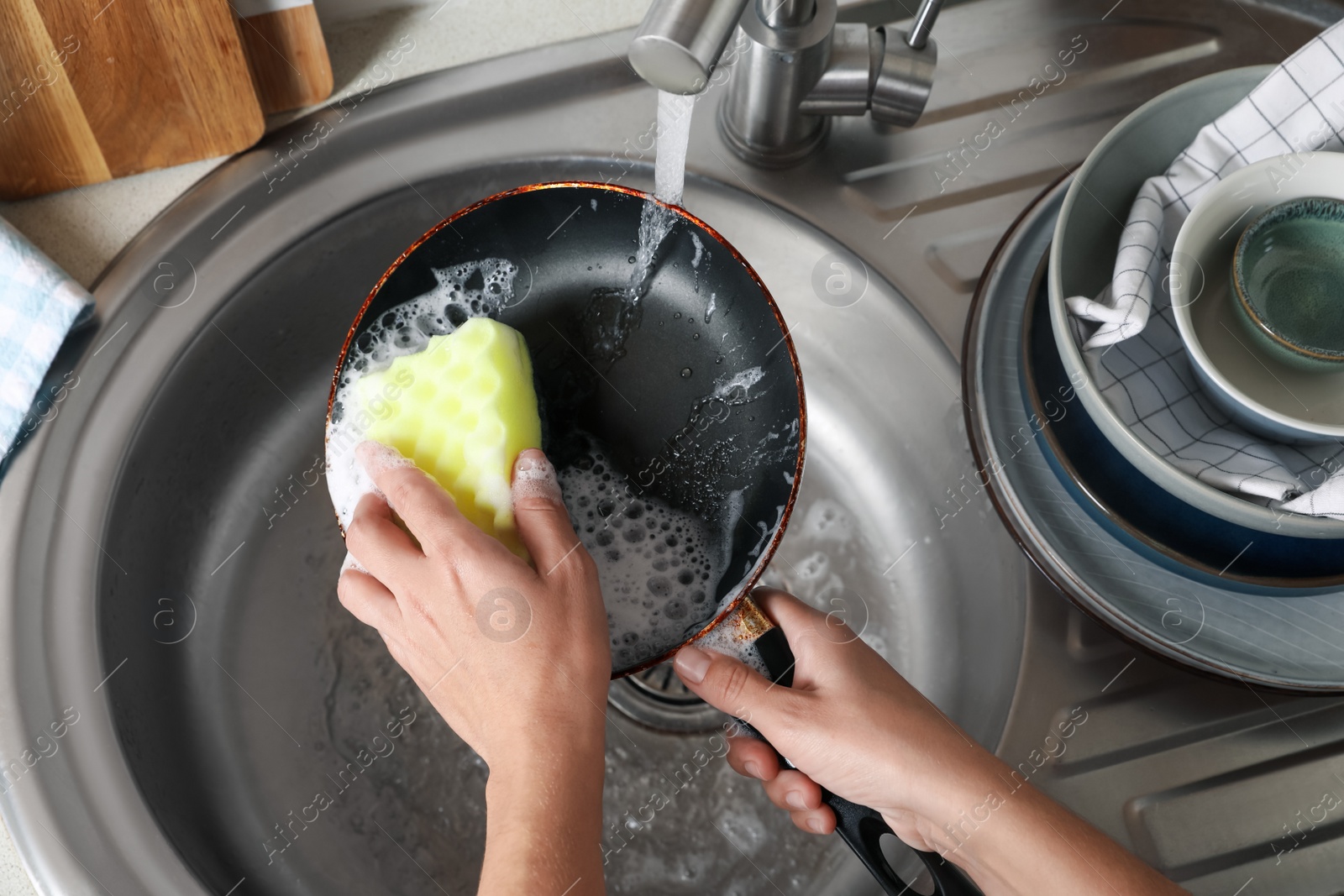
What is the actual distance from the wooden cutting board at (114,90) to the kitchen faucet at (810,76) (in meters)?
0.35

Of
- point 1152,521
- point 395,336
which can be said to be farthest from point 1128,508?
point 395,336

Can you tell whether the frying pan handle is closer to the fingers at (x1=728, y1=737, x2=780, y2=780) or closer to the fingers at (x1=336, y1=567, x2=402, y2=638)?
the fingers at (x1=728, y1=737, x2=780, y2=780)

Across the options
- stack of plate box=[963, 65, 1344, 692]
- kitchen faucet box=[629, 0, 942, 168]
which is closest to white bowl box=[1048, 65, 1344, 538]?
stack of plate box=[963, 65, 1344, 692]

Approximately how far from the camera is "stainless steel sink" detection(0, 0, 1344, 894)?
1.90 ft

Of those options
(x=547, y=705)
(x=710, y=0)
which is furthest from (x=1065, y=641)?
(x=710, y=0)

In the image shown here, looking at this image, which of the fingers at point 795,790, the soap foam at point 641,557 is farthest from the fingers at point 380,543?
the fingers at point 795,790

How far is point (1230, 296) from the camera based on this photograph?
1.72 ft

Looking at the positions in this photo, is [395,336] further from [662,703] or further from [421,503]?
[662,703]

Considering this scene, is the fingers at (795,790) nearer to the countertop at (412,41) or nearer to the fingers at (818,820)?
the fingers at (818,820)

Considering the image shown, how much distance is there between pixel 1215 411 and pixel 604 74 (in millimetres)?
498

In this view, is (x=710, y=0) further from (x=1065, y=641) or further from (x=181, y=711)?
(x=181, y=711)

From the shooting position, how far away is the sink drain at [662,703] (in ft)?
2.23

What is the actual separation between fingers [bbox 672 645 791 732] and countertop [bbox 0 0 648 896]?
0.48 metres

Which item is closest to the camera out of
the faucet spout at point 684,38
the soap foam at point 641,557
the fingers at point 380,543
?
the faucet spout at point 684,38
